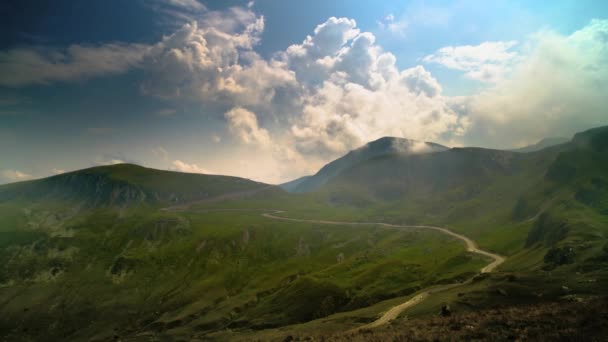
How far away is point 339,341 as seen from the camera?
4309 centimetres

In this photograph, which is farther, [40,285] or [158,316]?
[40,285]

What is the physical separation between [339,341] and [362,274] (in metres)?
81.6

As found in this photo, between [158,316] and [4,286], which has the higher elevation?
[4,286]

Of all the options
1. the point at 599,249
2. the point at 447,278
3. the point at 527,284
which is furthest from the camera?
the point at 447,278

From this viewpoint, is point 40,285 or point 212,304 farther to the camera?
point 40,285

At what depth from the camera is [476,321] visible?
39156 millimetres

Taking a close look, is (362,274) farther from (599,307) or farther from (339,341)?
(599,307)

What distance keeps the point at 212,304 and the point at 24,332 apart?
87.6 metres

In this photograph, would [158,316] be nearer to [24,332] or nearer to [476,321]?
[24,332]

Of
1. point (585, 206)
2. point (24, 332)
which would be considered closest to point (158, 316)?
point (24, 332)

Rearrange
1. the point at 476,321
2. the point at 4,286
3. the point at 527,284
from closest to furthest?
the point at 476,321 → the point at 527,284 → the point at 4,286

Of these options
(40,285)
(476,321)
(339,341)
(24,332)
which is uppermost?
(476,321)

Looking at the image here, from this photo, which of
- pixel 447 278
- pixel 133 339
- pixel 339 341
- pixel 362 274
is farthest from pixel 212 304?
pixel 339 341

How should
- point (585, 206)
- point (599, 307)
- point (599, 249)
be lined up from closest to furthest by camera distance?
point (599, 307)
point (599, 249)
point (585, 206)
